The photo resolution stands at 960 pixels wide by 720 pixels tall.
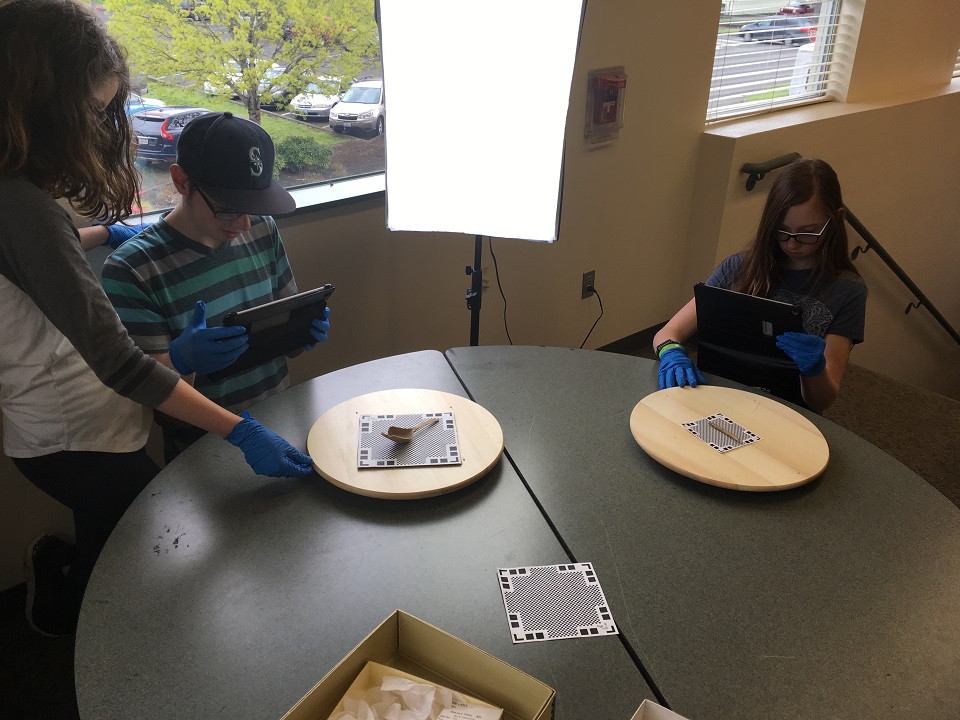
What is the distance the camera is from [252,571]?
1.09 metres

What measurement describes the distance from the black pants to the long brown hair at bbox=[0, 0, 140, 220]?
1.68ft

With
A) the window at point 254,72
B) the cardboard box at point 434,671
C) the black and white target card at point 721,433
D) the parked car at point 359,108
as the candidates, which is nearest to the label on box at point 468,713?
the cardboard box at point 434,671

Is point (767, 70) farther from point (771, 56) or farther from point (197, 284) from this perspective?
point (197, 284)

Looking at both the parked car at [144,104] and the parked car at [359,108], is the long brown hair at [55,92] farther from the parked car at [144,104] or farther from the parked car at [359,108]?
the parked car at [359,108]

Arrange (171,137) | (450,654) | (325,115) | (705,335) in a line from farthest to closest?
(325,115)
(171,137)
(705,335)
(450,654)

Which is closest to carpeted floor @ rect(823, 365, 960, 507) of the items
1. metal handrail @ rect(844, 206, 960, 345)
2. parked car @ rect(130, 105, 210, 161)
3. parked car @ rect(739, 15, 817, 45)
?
metal handrail @ rect(844, 206, 960, 345)

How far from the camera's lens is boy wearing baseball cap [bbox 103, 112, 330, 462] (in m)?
1.49

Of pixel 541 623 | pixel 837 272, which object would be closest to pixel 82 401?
pixel 541 623

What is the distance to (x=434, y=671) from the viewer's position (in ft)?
2.94

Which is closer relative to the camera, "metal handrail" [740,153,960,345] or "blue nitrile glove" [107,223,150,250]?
"blue nitrile glove" [107,223,150,250]

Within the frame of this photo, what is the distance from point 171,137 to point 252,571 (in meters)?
1.35

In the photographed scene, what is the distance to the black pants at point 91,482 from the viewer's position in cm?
143

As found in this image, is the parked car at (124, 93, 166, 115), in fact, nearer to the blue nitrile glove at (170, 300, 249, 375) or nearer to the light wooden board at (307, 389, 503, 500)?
the blue nitrile glove at (170, 300, 249, 375)

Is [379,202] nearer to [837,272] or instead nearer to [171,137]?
[171,137]
